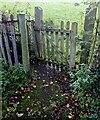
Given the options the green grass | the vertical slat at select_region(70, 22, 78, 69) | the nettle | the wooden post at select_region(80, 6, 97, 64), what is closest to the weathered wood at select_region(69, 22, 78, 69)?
the vertical slat at select_region(70, 22, 78, 69)

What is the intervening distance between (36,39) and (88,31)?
1.37m

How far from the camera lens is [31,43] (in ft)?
16.7

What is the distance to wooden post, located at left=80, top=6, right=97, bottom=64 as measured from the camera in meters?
4.02

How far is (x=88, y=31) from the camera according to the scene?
4.17m

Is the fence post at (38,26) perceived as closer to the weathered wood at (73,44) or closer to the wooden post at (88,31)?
the weathered wood at (73,44)

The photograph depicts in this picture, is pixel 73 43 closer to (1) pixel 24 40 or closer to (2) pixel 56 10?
(1) pixel 24 40

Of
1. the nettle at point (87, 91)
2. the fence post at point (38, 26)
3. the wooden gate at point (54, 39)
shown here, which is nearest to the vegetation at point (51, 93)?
the nettle at point (87, 91)

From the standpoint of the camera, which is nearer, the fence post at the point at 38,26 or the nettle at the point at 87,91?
the nettle at the point at 87,91

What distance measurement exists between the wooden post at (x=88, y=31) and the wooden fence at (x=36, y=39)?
0.21 metres

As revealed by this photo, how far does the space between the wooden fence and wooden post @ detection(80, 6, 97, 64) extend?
0.21m

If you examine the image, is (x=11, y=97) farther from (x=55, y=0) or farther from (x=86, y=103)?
(x=55, y=0)

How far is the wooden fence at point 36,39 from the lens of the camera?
4.13 m

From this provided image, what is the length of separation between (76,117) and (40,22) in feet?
7.52

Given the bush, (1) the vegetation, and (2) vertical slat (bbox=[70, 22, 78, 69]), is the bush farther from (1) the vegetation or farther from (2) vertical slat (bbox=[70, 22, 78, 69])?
(2) vertical slat (bbox=[70, 22, 78, 69])
